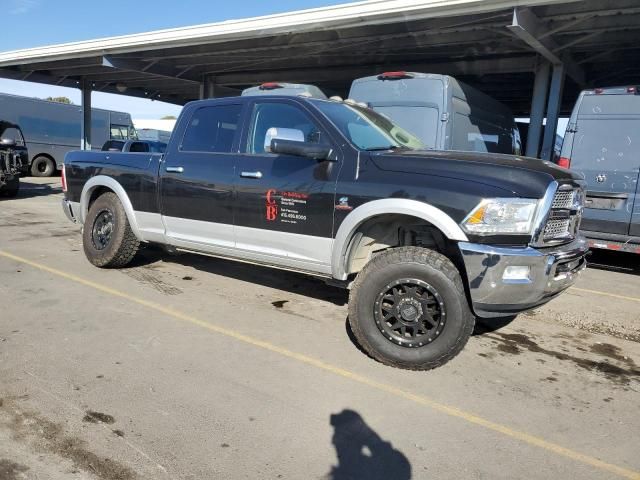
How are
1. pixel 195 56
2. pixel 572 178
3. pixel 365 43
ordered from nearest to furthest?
1. pixel 572 178
2. pixel 365 43
3. pixel 195 56

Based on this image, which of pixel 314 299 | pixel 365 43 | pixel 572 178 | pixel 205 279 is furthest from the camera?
pixel 365 43

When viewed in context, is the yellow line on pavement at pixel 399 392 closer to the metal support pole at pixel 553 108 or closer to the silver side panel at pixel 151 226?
the silver side panel at pixel 151 226

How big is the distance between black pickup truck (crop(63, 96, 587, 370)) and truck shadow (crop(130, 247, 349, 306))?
1061mm

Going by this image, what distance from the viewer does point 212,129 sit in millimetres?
5156

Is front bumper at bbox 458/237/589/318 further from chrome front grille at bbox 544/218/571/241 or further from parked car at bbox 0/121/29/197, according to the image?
parked car at bbox 0/121/29/197

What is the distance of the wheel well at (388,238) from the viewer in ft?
13.2

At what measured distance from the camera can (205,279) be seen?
6043mm

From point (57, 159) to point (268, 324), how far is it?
2307cm

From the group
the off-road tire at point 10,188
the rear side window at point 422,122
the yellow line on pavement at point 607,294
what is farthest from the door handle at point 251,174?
the off-road tire at point 10,188

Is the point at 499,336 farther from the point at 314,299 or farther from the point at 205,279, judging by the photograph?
the point at 205,279

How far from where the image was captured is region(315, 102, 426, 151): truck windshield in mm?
4348

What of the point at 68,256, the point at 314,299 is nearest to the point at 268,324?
the point at 314,299

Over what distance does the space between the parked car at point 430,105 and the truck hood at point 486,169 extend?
10.7 ft

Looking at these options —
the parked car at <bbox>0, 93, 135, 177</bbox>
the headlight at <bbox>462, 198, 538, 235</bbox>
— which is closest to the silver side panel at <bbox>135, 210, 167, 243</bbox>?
the headlight at <bbox>462, 198, 538, 235</bbox>
